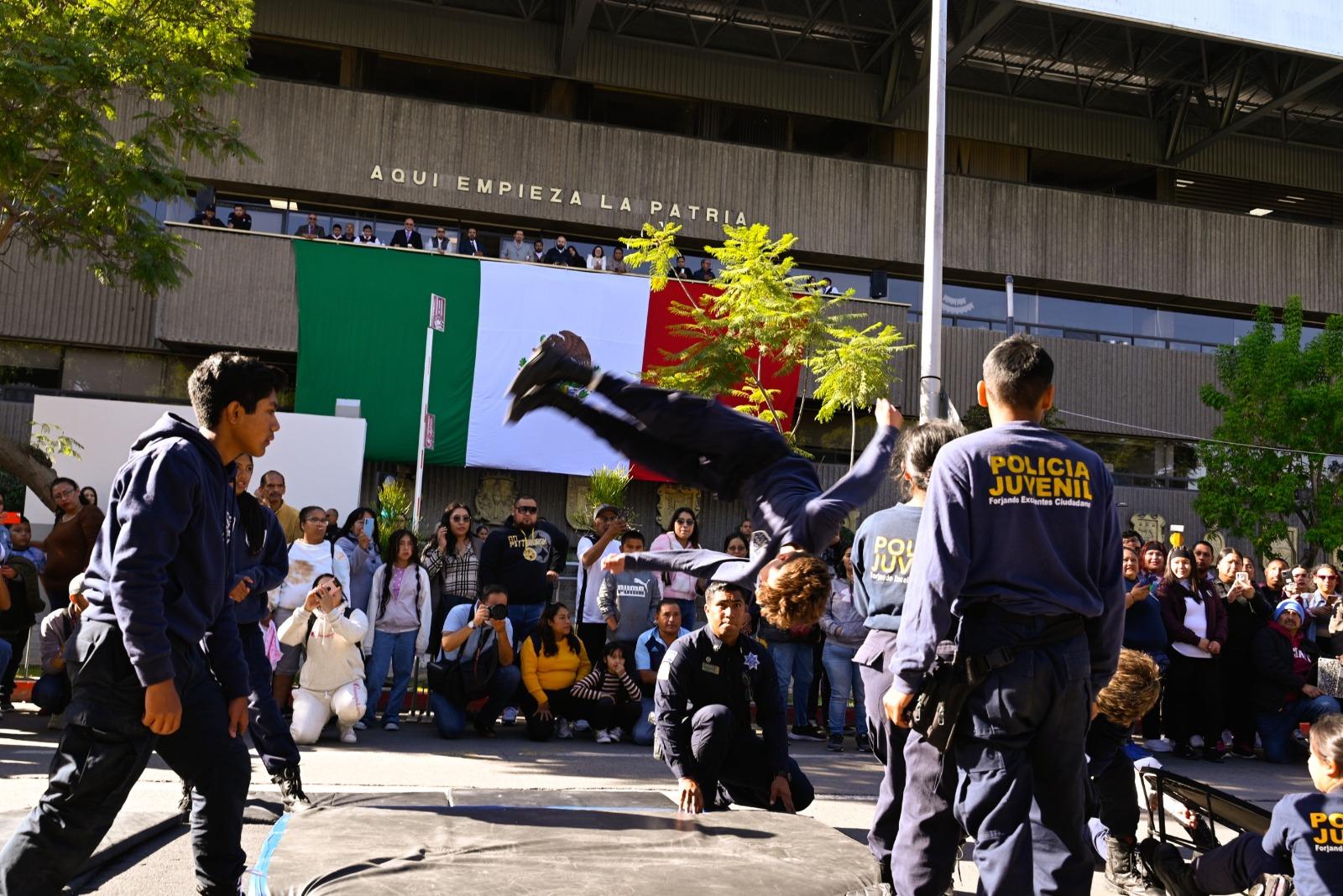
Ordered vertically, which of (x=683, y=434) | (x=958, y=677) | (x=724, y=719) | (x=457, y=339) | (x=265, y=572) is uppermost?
(x=457, y=339)

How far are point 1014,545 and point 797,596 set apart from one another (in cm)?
126

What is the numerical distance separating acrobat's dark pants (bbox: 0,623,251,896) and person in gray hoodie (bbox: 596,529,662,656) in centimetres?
638

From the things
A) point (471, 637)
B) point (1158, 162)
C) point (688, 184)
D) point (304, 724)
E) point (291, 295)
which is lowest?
point (304, 724)

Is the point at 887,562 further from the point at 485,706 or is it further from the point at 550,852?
the point at 485,706

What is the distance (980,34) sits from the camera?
68.3ft

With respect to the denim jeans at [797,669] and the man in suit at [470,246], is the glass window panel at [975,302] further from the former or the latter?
the denim jeans at [797,669]

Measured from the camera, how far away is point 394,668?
9.84 meters

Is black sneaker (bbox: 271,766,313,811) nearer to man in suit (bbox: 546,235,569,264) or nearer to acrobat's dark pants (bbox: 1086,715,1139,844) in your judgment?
acrobat's dark pants (bbox: 1086,715,1139,844)

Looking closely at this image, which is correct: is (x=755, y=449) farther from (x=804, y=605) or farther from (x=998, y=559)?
(x=998, y=559)

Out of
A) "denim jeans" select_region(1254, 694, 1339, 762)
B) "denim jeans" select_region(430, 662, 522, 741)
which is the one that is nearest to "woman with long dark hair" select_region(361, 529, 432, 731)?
"denim jeans" select_region(430, 662, 522, 741)

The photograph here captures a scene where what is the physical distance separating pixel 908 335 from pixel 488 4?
10521mm

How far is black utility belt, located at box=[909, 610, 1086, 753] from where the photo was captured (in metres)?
3.48

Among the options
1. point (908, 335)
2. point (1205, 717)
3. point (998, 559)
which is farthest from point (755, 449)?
point (908, 335)

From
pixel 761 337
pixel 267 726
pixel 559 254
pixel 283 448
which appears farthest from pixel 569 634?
pixel 559 254
